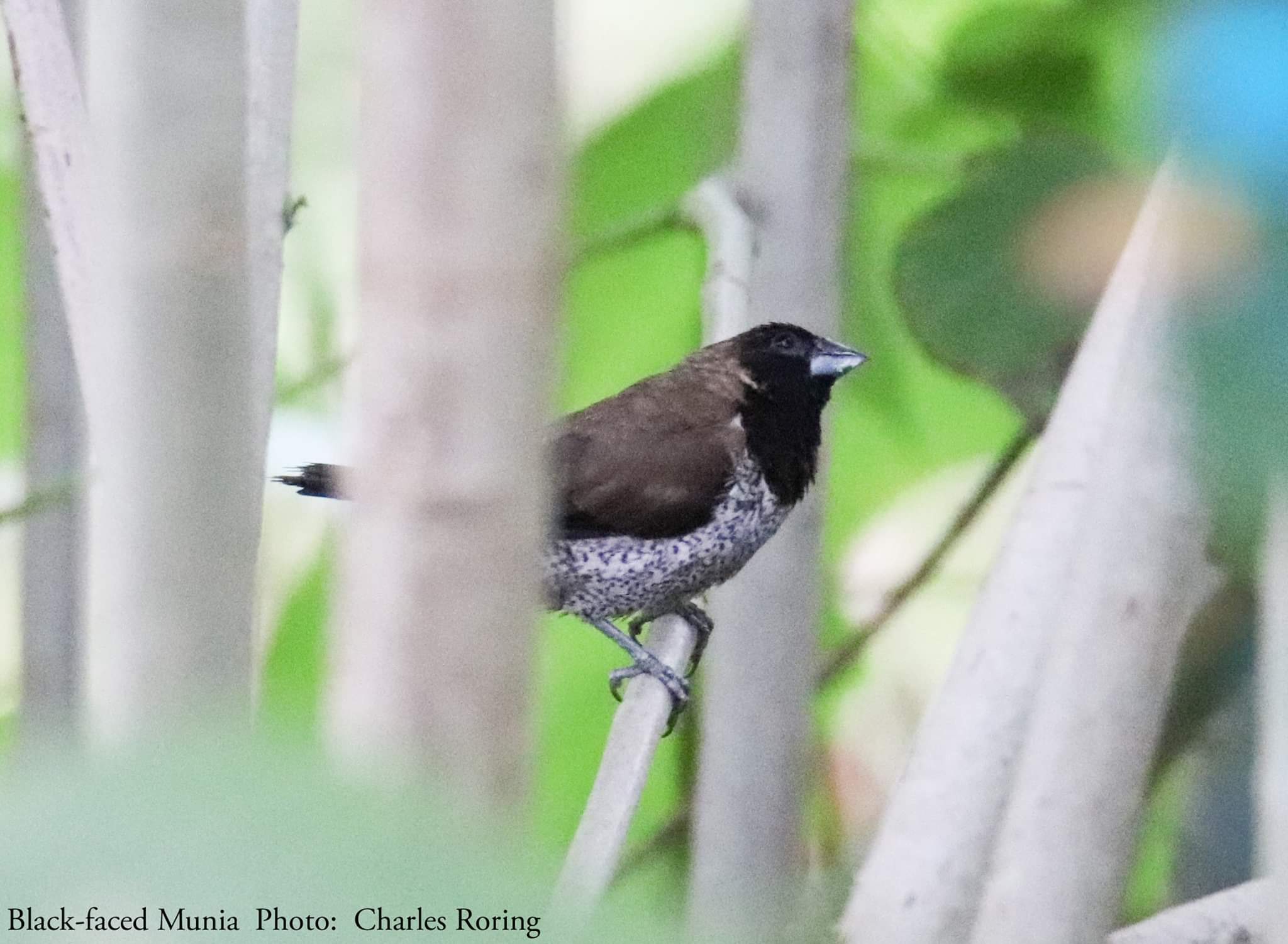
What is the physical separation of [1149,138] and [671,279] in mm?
917

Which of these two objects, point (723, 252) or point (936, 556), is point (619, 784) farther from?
point (936, 556)

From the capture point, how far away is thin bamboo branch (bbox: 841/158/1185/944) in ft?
1.78

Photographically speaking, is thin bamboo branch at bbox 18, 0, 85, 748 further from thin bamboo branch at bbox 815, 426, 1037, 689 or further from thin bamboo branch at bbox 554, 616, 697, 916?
thin bamboo branch at bbox 815, 426, 1037, 689

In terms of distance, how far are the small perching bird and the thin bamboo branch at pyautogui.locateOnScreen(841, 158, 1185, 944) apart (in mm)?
460

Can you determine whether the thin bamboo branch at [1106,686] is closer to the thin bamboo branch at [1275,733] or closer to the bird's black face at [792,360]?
the thin bamboo branch at [1275,733]

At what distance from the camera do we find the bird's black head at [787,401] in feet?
3.39

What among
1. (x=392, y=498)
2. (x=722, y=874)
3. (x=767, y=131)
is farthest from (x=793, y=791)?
(x=392, y=498)

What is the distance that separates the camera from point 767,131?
71 centimetres

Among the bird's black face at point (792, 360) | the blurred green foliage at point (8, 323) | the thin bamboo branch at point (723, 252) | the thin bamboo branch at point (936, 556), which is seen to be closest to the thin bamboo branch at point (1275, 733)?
the thin bamboo branch at point (723, 252)

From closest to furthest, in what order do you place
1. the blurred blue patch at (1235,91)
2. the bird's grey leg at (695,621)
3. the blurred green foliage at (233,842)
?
1. the blurred green foliage at (233,842)
2. the blurred blue patch at (1235,91)
3. the bird's grey leg at (695,621)

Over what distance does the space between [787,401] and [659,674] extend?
29 cm

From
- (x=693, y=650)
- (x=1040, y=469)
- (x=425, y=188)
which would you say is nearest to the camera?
(x=425, y=188)

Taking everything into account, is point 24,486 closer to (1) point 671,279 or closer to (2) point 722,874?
(2) point 722,874

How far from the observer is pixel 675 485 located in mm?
1102
